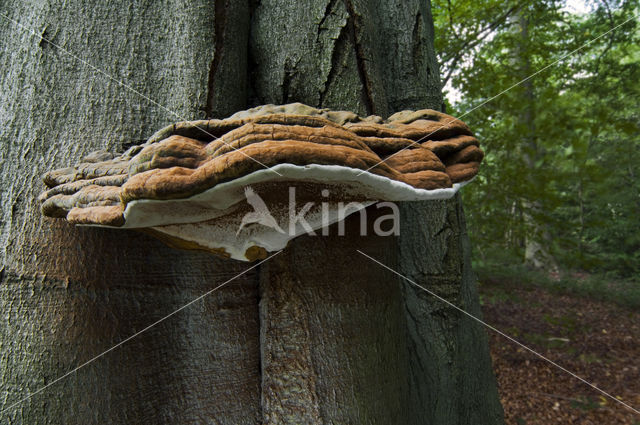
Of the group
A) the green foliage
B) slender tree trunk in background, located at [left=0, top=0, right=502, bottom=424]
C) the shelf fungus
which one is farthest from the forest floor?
the shelf fungus

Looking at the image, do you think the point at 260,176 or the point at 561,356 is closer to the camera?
the point at 260,176

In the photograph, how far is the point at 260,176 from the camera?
55 cm

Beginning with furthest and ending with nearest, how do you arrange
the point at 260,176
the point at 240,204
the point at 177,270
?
1. the point at 177,270
2. the point at 240,204
3. the point at 260,176

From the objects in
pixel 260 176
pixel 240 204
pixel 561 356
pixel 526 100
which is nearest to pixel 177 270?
pixel 240 204

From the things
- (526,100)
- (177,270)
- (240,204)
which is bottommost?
(177,270)

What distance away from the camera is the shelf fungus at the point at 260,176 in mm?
552

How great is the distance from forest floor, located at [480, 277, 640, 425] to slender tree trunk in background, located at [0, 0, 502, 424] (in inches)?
138

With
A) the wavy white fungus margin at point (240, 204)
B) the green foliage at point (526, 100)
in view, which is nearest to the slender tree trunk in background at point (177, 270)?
the wavy white fungus margin at point (240, 204)

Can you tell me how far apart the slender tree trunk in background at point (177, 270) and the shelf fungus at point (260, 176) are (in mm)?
143

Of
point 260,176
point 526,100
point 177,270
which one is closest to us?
point 260,176

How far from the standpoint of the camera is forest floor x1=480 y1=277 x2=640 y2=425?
11.8ft

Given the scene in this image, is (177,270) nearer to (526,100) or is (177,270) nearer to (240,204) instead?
(240,204)

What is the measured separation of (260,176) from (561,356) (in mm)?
5468

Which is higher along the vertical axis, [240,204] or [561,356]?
[240,204]
